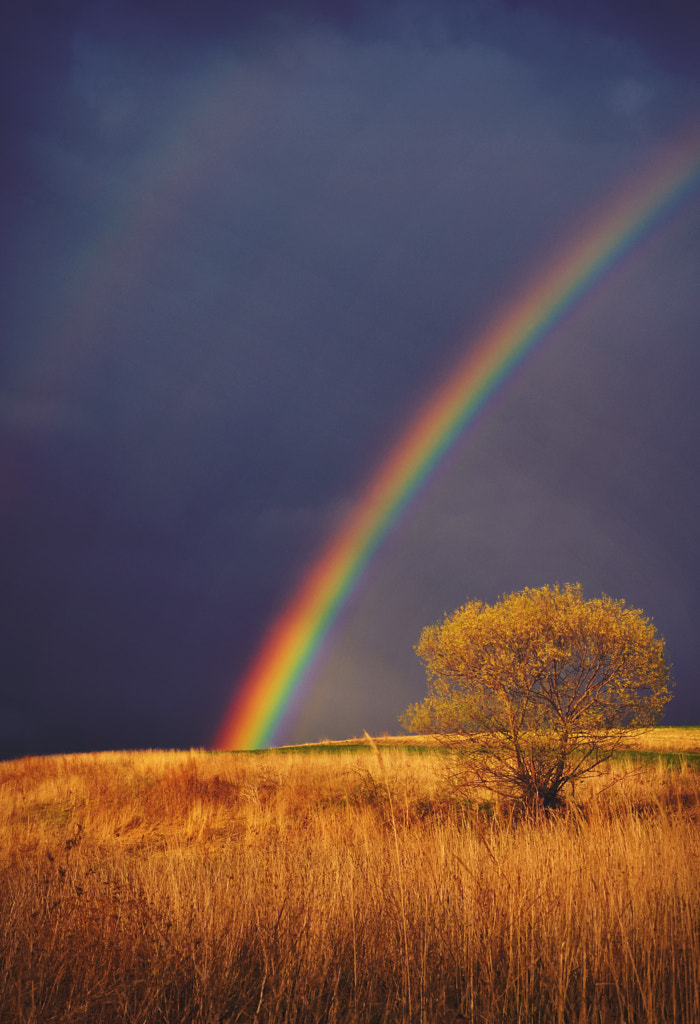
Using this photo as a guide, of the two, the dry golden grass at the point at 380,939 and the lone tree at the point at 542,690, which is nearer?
the dry golden grass at the point at 380,939

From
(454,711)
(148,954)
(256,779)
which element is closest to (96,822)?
(256,779)

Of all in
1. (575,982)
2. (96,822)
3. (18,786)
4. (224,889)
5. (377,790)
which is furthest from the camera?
(18,786)

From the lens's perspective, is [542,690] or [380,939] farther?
[542,690]

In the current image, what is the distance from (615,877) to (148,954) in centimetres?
360

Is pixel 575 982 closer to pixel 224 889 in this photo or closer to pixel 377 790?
pixel 224 889

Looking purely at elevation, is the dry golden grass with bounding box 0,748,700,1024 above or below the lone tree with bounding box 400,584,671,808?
below

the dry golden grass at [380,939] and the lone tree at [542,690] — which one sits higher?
the lone tree at [542,690]

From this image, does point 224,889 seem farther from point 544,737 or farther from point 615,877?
point 544,737

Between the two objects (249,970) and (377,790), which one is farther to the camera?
(377,790)

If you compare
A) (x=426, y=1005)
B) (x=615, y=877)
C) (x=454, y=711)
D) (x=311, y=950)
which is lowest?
(x=426, y=1005)

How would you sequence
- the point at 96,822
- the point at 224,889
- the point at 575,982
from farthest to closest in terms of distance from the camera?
the point at 96,822 < the point at 224,889 < the point at 575,982

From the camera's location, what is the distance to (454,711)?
12.8 meters

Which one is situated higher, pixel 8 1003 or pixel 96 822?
pixel 96 822

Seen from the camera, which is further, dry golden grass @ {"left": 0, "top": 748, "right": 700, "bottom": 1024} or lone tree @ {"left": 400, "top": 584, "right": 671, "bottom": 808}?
lone tree @ {"left": 400, "top": 584, "right": 671, "bottom": 808}
